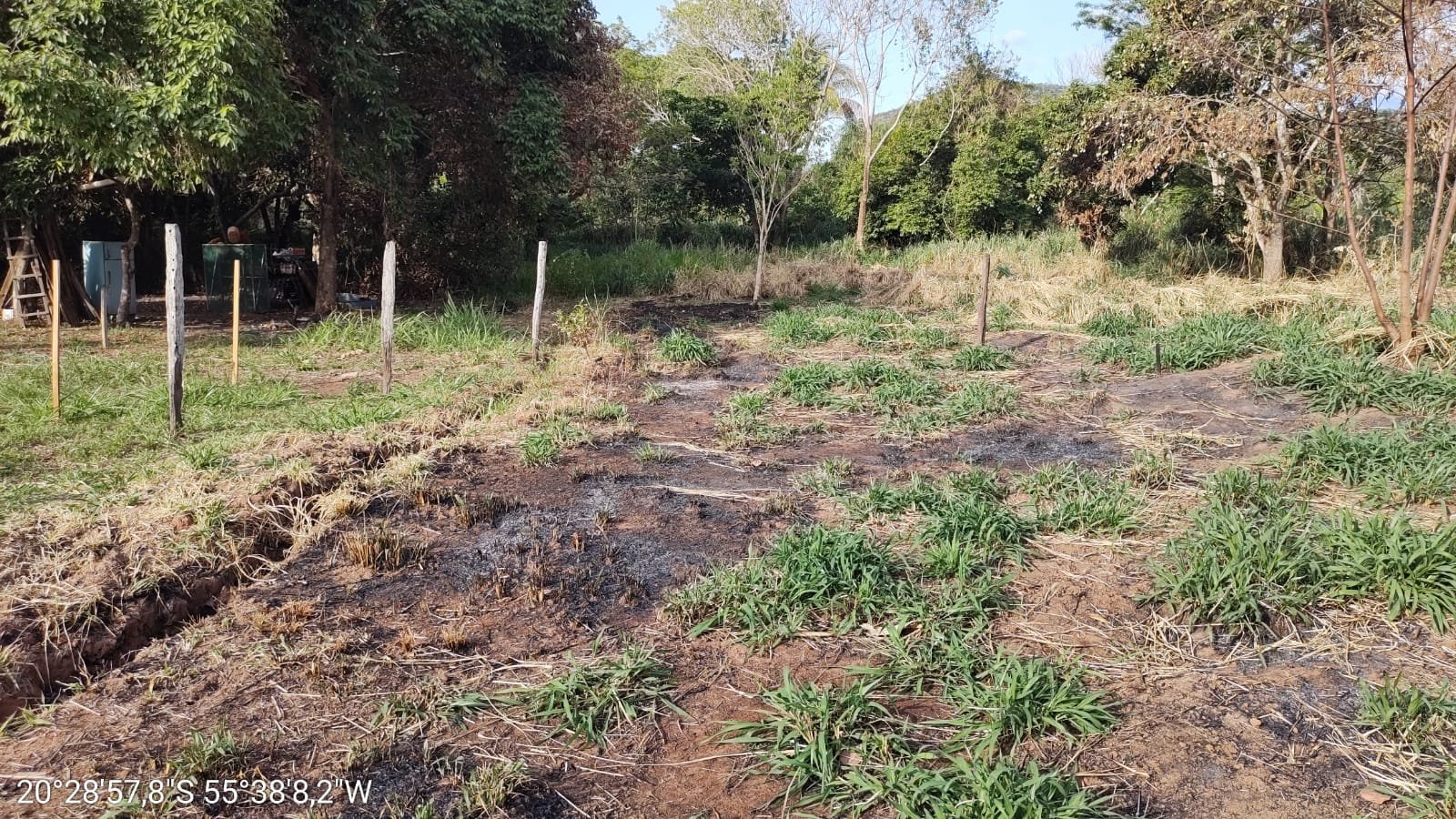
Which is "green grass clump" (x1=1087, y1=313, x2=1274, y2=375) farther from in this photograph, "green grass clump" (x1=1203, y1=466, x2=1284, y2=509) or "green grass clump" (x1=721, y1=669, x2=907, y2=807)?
"green grass clump" (x1=721, y1=669, x2=907, y2=807)

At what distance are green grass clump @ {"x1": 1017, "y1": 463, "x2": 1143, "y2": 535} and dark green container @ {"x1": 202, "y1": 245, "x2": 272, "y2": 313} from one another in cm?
1275

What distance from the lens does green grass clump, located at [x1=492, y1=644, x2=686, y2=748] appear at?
2.84 meters

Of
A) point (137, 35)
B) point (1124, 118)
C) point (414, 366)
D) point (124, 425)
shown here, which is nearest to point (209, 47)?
point (137, 35)

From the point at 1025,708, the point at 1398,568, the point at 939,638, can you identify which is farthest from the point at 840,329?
the point at 1025,708

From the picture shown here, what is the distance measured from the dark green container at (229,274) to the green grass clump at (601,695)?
12.9m

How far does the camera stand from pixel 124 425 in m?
5.76

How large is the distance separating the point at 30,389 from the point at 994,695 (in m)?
7.01

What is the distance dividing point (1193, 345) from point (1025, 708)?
5.76 m

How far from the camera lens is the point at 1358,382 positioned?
19.8ft

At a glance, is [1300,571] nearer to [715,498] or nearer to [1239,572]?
[1239,572]

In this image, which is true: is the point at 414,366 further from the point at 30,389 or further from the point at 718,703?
the point at 718,703

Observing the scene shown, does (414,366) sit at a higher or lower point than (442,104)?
lower

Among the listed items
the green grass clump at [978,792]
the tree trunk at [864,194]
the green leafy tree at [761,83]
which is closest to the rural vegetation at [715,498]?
the green grass clump at [978,792]

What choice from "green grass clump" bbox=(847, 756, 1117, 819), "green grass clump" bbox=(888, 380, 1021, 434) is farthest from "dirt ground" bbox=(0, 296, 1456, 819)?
"green grass clump" bbox=(888, 380, 1021, 434)
